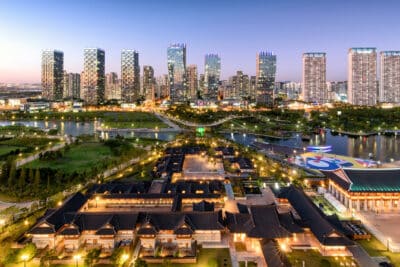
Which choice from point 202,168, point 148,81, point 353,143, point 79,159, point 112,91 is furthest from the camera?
point 112,91

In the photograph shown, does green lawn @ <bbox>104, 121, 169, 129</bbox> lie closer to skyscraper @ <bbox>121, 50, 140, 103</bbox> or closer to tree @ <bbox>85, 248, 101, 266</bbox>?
tree @ <bbox>85, 248, 101, 266</bbox>

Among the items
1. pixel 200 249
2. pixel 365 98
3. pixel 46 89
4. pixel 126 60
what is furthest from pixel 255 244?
pixel 46 89

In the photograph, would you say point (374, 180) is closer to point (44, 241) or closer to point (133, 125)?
point (44, 241)

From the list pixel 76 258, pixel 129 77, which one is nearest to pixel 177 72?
pixel 129 77

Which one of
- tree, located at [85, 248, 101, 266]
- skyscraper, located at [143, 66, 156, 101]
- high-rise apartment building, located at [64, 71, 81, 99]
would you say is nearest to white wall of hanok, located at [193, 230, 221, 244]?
tree, located at [85, 248, 101, 266]

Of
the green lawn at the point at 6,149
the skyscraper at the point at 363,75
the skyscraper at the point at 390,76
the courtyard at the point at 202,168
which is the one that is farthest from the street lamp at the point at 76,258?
the skyscraper at the point at 390,76

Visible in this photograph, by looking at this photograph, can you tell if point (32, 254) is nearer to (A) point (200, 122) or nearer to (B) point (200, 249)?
(B) point (200, 249)
